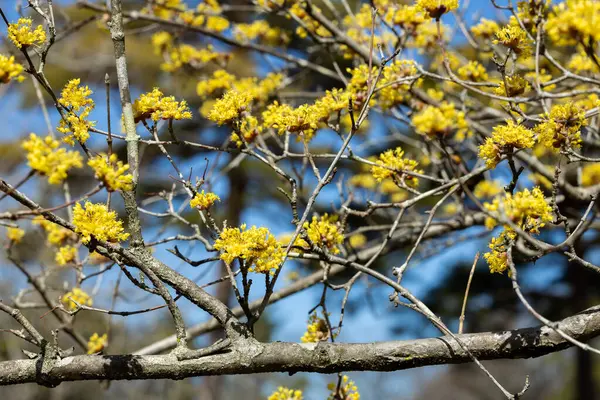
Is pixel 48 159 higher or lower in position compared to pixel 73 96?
lower

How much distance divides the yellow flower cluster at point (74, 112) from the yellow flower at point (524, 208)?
1100 millimetres

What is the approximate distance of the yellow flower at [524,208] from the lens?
49.0 inches

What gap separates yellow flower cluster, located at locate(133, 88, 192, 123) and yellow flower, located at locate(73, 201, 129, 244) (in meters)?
0.40

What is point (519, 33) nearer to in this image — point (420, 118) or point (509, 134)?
point (509, 134)

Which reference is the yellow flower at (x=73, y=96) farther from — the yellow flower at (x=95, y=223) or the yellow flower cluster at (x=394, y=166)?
the yellow flower cluster at (x=394, y=166)

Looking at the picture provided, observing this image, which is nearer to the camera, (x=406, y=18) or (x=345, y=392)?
(x=345, y=392)

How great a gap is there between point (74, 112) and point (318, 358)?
997 mm

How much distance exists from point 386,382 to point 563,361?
27.2 ft

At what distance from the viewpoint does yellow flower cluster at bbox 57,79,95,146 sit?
1486mm

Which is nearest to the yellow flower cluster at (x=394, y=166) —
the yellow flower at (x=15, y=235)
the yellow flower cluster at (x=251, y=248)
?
the yellow flower cluster at (x=251, y=248)

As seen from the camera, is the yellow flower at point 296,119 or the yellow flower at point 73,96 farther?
the yellow flower at point 296,119

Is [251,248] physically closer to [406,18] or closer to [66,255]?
[66,255]

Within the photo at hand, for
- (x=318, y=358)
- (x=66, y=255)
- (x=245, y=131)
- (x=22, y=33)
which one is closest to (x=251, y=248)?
(x=318, y=358)

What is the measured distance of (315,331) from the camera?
1.84m
